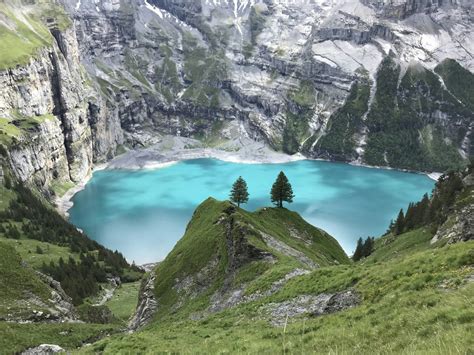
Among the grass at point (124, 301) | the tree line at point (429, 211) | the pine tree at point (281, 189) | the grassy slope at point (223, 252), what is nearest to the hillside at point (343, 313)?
the grassy slope at point (223, 252)

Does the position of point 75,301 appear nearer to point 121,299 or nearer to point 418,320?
point 121,299

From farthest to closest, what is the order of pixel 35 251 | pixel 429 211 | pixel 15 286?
pixel 35 251
pixel 429 211
pixel 15 286

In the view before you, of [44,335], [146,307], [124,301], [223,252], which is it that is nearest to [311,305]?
[44,335]

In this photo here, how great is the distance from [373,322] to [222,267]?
115 ft

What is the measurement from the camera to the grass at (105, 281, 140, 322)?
278ft

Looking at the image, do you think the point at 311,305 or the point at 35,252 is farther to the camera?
the point at 35,252

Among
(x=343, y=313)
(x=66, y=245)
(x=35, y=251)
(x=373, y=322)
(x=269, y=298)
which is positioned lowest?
(x=66, y=245)

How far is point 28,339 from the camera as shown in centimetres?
3512

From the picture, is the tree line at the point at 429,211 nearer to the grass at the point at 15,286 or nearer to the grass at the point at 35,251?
the grass at the point at 15,286

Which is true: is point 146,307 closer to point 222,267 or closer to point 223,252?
point 222,267

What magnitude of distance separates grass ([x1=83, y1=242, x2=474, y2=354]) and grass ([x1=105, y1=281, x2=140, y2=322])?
185 ft

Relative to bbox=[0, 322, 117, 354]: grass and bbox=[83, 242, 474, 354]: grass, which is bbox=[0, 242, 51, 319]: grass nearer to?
bbox=[0, 322, 117, 354]: grass

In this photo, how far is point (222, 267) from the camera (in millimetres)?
52344

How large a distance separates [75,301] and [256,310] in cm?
6868
